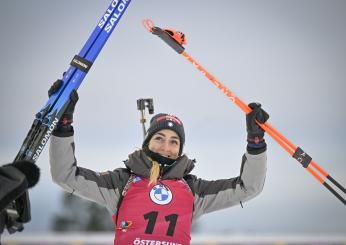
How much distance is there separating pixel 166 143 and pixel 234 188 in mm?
524

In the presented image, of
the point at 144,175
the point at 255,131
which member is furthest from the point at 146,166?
the point at 255,131

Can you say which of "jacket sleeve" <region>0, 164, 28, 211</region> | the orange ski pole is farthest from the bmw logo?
"jacket sleeve" <region>0, 164, 28, 211</region>

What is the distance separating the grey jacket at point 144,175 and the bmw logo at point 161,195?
0.09m

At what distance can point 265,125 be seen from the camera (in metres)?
3.32

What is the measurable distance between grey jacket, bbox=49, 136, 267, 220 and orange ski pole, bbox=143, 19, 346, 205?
17 centimetres

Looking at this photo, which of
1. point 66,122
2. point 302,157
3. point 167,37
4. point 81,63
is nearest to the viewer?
point 66,122

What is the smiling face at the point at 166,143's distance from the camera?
338 cm

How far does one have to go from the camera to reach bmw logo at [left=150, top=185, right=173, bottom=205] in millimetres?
3223

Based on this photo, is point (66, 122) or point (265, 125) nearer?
point (66, 122)

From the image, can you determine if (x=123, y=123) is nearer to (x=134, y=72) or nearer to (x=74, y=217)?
(x=134, y=72)

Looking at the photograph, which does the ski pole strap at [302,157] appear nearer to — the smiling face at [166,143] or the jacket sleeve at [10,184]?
the smiling face at [166,143]

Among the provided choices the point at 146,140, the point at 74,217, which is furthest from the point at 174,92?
the point at 74,217

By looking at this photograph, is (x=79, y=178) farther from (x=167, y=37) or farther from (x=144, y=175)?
(x=167, y=37)

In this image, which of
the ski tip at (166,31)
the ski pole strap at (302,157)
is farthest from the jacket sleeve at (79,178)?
the ski pole strap at (302,157)
